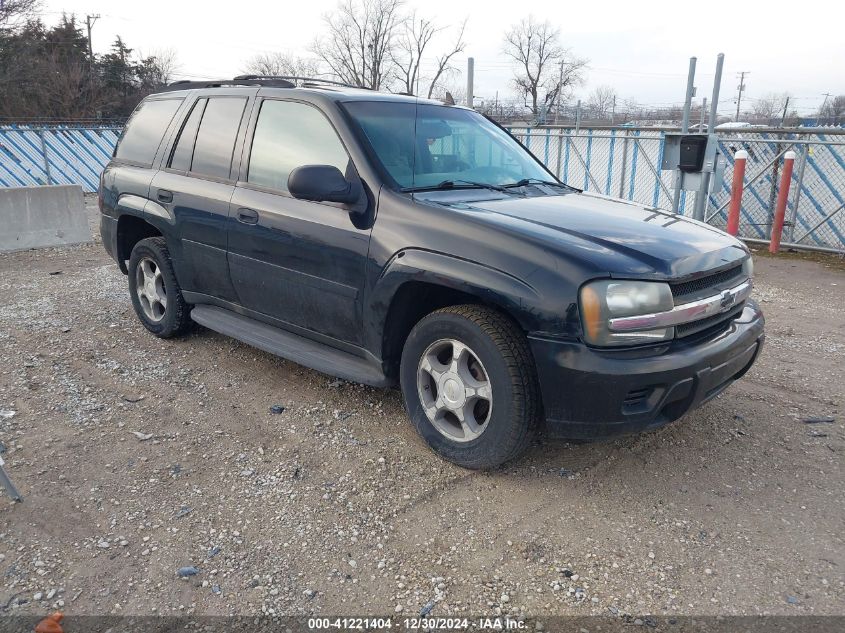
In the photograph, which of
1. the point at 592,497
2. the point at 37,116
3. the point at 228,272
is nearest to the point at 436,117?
the point at 228,272

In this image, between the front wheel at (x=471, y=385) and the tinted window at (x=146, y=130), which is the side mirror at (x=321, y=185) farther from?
the tinted window at (x=146, y=130)

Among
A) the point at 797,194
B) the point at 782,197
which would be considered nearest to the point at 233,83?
the point at 782,197

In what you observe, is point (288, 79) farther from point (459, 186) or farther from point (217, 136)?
point (459, 186)

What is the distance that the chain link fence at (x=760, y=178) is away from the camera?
32.9 ft

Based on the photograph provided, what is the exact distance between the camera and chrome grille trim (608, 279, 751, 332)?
279 centimetres

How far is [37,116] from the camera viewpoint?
34312mm

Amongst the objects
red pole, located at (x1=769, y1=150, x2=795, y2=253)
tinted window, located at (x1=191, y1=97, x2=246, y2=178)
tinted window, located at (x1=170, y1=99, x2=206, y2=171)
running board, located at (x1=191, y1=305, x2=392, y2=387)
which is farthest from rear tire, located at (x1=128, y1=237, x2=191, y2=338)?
red pole, located at (x1=769, y1=150, x2=795, y2=253)

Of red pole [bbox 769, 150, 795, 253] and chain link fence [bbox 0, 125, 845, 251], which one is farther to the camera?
chain link fence [bbox 0, 125, 845, 251]

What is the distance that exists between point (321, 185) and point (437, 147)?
95 centimetres

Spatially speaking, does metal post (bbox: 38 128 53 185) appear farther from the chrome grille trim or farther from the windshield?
the chrome grille trim

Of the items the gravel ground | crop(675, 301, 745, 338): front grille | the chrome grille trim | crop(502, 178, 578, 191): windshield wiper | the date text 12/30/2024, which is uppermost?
crop(502, 178, 578, 191): windshield wiper

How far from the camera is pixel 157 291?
518 centimetres

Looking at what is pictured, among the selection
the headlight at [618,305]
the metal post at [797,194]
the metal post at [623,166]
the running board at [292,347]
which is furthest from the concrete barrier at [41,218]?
the metal post at [797,194]

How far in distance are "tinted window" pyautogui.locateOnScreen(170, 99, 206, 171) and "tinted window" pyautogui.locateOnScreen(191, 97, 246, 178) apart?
0.06m
